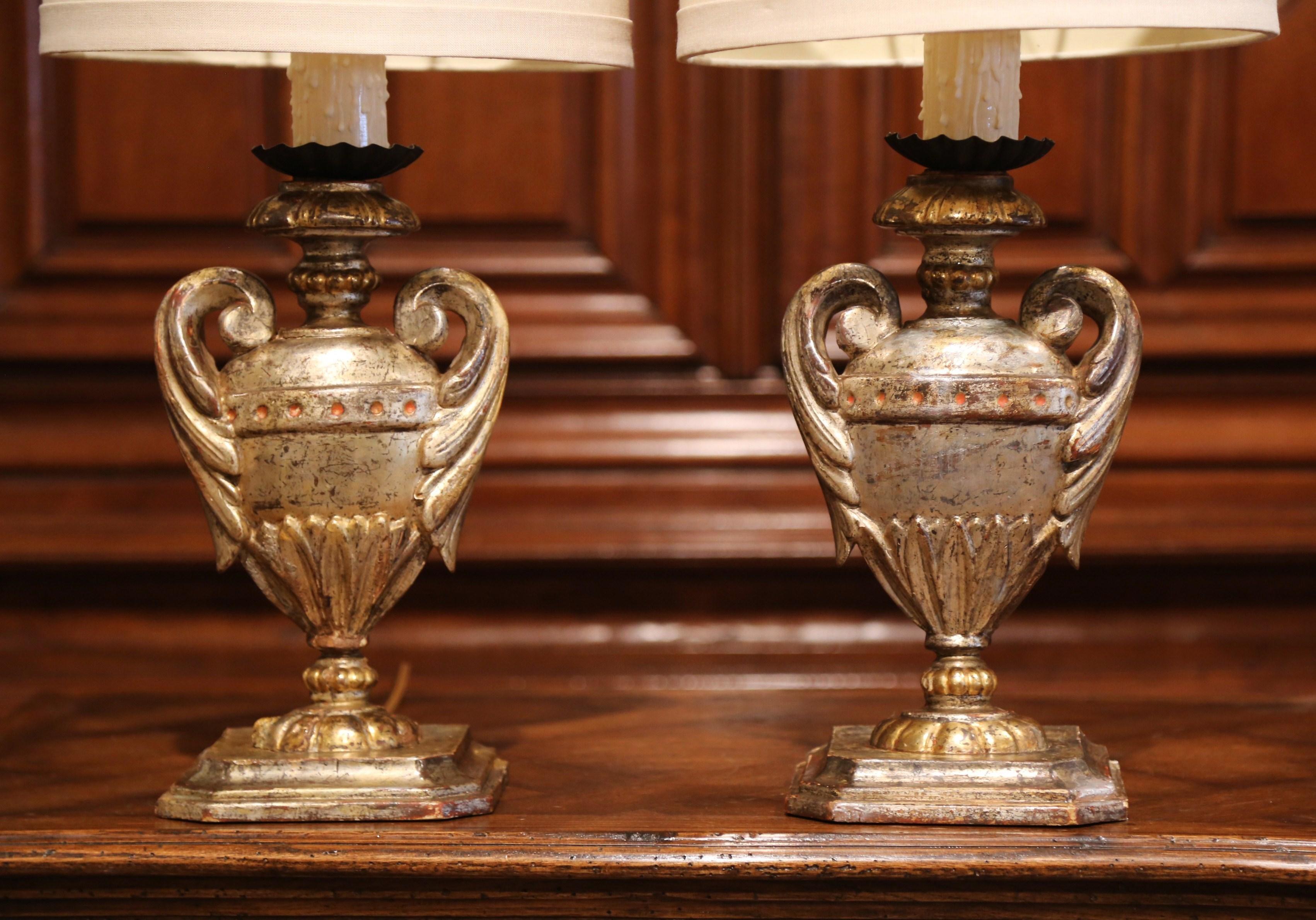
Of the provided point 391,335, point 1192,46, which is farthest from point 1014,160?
point 391,335

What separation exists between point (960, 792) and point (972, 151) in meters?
0.31

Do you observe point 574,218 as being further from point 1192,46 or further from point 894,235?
point 1192,46

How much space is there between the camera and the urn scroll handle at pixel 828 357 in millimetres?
797

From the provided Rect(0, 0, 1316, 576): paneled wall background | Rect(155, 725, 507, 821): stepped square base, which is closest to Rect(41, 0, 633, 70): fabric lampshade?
Rect(155, 725, 507, 821): stepped square base

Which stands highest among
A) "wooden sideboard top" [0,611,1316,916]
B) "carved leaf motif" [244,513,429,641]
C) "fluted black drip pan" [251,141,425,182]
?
"fluted black drip pan" [251,141,425,182]

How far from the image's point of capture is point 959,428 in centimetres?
77

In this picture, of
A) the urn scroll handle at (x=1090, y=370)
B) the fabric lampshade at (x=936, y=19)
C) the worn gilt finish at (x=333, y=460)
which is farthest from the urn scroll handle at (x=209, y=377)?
the urn scroll handle at (x=1090, y=370)

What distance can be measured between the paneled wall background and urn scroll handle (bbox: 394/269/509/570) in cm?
42

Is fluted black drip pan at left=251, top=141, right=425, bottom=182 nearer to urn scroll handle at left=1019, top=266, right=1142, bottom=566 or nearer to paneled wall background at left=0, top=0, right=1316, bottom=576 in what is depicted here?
urn scroll handle at left=1019, top=266, right=1142, bottom=566

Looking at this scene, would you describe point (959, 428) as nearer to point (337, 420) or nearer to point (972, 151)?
point (972, 151)

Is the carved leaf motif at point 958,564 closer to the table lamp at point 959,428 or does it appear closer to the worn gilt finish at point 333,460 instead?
the table lamp at point 959,428

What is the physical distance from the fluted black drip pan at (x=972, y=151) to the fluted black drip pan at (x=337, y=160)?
0.81 feet

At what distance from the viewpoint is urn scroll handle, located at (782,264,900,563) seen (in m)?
0.80

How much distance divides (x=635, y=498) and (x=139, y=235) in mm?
444
